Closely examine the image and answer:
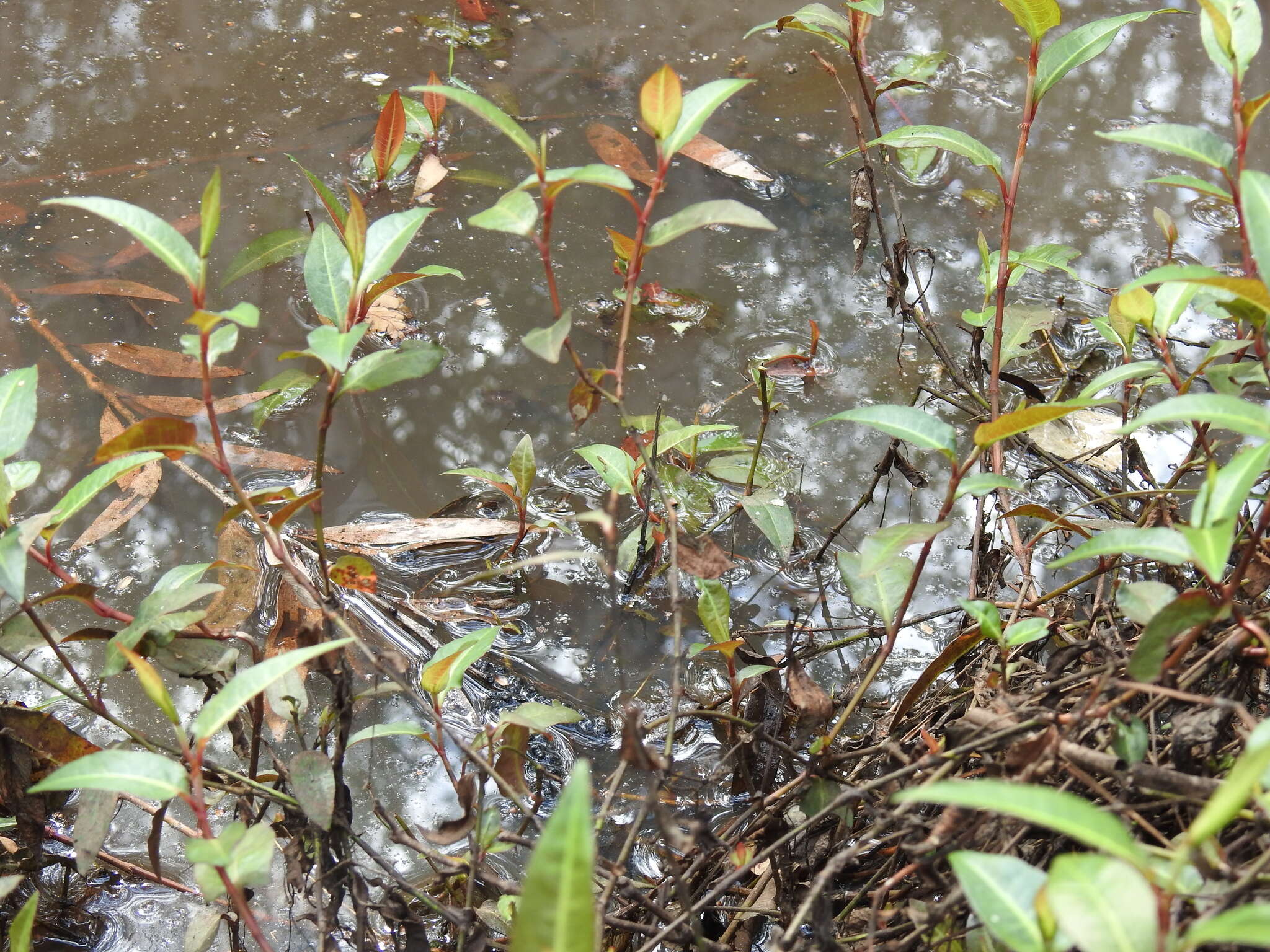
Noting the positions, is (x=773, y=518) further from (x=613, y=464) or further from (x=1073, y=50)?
(x=1073, y=50)


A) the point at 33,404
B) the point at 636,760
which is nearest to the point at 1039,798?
the point at 636,760

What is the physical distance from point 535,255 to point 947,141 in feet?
4.69

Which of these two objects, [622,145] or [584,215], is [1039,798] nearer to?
[584,215]

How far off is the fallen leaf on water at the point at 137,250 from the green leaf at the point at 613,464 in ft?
4.80

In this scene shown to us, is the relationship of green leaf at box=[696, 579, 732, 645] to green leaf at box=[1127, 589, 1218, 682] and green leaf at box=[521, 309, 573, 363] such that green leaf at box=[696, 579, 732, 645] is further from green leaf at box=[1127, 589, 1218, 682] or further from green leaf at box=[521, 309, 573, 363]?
green leaf at box=[1127, 589, 1218, 682]

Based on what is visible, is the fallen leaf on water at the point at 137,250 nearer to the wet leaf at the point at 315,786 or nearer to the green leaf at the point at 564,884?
the wet leaf at the point at 315,786

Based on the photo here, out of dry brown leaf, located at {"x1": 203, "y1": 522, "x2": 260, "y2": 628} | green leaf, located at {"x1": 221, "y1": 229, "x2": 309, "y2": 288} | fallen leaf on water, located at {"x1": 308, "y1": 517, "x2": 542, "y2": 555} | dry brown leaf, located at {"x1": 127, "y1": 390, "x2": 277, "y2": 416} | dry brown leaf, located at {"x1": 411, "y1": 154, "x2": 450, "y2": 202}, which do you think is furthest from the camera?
dry brown leaf, located at {"x1": 411, "y1": 154, "x2": 450, "y2": 202}

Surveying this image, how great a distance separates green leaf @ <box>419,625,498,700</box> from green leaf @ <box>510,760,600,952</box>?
0.70 metres

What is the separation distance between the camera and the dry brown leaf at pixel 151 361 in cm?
242

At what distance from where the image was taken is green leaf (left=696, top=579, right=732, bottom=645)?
1.49m

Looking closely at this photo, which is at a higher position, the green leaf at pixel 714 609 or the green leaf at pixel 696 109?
the green leaf at pixel 696 109

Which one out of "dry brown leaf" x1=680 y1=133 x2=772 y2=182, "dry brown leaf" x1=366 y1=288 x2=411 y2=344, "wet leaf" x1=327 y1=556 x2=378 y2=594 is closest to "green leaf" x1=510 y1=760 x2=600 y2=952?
"wet leaf" x1=327 y1=556 x2=378 y2=594

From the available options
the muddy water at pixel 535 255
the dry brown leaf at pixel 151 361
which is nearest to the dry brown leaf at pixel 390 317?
the muddy water at pixel 535 255

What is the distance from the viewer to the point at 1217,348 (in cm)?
148
